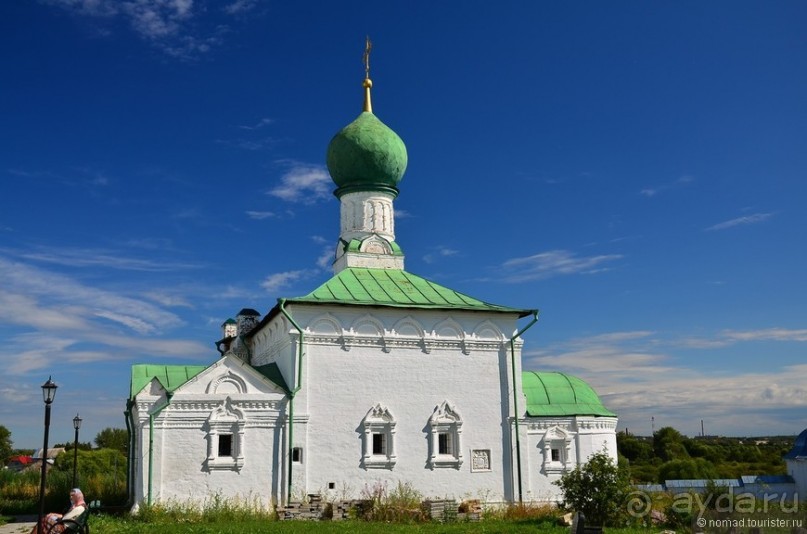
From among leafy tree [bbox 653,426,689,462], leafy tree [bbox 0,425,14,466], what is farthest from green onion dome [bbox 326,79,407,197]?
leafy tree [bbox 0,425,14,466]

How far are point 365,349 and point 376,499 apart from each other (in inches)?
111

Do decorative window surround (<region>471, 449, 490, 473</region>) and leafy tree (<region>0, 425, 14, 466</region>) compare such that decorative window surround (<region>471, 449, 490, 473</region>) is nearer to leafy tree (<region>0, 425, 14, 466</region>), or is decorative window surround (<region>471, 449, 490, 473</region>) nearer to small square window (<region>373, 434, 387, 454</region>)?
small square window (<region>373, 434, 387, 454</region>)

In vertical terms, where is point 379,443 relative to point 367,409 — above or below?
below

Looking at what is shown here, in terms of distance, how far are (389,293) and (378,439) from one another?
280 cm

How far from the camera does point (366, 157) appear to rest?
701 inches

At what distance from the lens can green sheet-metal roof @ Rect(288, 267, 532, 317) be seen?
50.6 feet

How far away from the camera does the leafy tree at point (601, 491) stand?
1221 centimetres

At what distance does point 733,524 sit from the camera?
8852mm

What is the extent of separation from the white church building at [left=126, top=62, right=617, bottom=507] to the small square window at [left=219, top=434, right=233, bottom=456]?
2cm

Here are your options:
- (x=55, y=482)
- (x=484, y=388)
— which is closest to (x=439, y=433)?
(x=484, y=388)

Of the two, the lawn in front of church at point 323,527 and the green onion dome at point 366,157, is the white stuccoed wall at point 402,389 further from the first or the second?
the green onion dome at point 366,157

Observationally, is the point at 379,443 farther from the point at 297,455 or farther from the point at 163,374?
the point at 163,374

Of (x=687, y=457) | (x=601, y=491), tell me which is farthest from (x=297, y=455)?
(x=687, y=457)

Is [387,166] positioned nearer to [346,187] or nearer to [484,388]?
[346,187]
